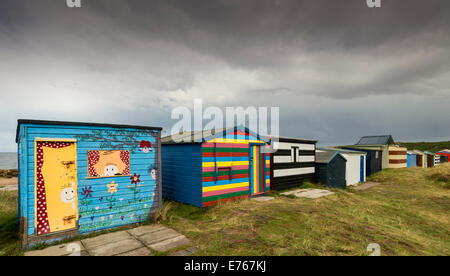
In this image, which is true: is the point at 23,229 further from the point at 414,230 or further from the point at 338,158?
the point at 338,158

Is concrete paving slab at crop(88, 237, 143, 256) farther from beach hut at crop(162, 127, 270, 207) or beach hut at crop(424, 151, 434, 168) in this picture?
beach hut at crop(424, 151, 434, 168)

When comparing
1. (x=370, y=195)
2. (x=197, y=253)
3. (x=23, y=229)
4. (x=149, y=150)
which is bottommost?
(x=370, y=195)

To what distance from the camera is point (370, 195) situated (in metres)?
13.3

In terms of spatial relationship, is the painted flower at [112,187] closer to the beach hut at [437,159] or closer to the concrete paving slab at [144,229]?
the concrete paving slab at [144,229]

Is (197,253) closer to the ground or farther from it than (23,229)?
closer to the ground

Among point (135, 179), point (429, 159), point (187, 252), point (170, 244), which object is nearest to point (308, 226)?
point (187, 252)

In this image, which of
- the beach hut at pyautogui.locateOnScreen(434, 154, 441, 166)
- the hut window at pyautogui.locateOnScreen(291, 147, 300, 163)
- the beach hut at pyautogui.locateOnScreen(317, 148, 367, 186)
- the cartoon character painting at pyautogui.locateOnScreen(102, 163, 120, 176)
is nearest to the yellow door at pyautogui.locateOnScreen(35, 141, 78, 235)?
the cartoon character painting at pyautogui.locateOnScreen(102, 163, 120, 176)

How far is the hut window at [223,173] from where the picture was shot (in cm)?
931

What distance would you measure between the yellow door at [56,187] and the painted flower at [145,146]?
1946 mm

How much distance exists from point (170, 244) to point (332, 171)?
41.0 feet

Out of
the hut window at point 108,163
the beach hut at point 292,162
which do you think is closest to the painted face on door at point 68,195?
the hut window at point 108,163
